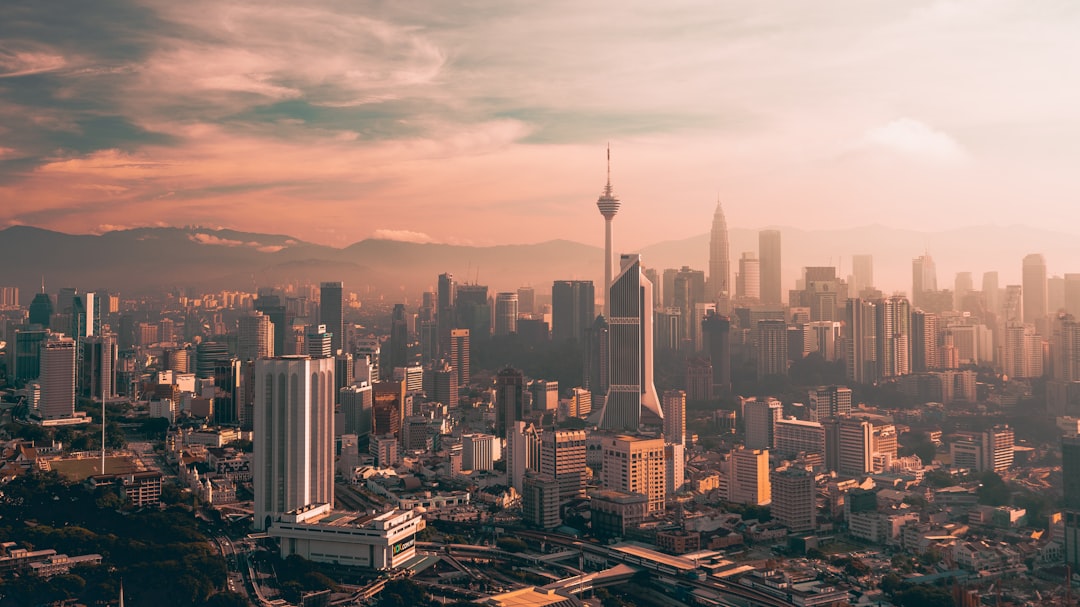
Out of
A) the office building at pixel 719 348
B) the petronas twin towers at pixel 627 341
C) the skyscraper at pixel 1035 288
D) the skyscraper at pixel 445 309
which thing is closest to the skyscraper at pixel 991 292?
the skyscraper at pixel 1035 288

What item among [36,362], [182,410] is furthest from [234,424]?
[36,362]

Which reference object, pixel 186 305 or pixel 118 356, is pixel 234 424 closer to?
pixel 118 356

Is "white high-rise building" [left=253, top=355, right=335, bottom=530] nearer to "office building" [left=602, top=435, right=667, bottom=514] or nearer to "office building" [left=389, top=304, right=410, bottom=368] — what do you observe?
"office building" [left=602, top=435, right=667, bottom=514]

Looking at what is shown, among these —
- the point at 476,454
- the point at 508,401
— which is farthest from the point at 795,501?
the point at 508,401

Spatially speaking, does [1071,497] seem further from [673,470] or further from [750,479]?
[673,470]

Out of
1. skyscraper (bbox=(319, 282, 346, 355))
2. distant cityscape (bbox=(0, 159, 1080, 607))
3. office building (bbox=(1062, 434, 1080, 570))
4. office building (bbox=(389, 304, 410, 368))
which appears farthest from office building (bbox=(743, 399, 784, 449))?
skyscraper (bbox=(319, 282, 346, 355))

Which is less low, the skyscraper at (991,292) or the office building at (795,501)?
the skyscraper at (991,292)

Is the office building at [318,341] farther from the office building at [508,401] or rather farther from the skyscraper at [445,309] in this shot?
the office building at [508,401]
